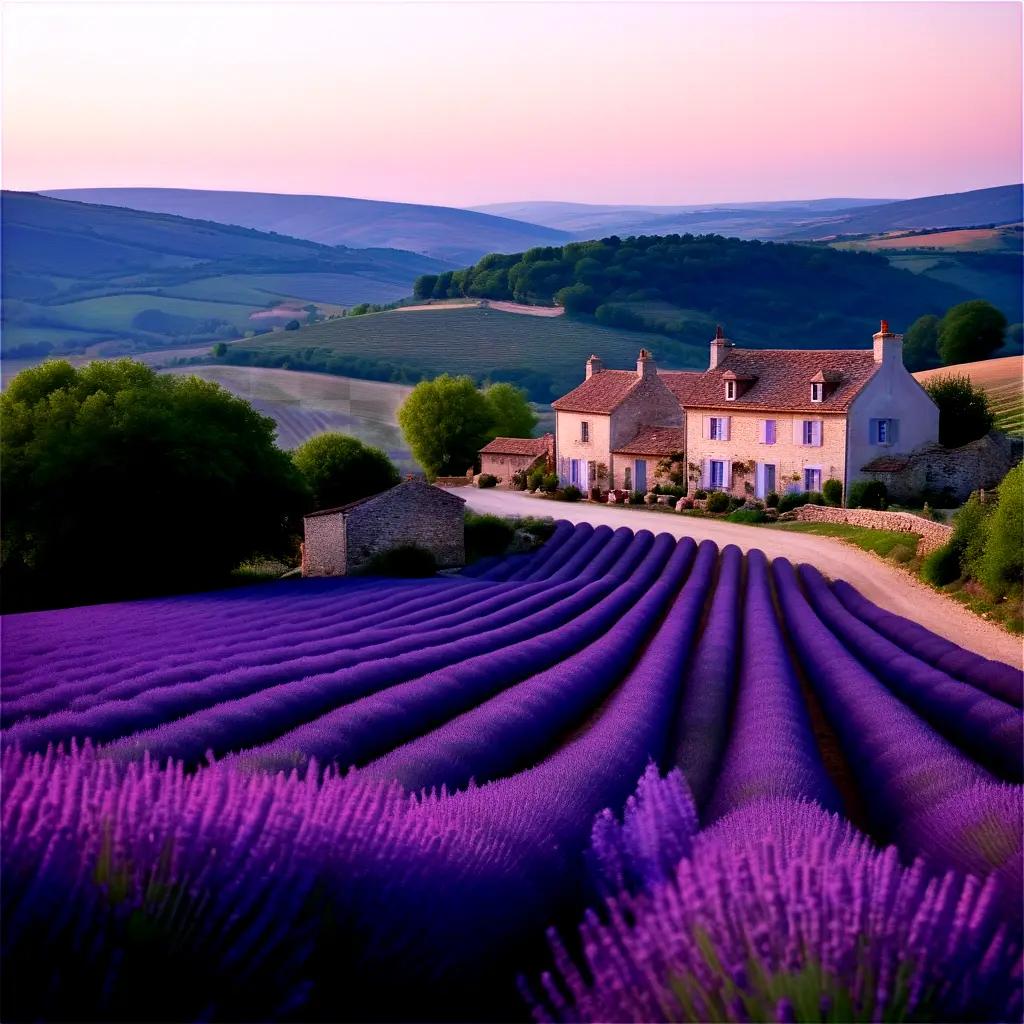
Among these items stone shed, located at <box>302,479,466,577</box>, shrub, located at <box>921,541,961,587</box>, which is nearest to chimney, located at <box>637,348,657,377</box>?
stone shed, located at <box>302,479,466,577</box>

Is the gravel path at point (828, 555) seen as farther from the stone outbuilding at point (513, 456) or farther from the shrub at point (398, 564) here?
the shrub at point (398, 564)

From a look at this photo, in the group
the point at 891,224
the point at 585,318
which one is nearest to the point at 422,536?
the point at 585,318

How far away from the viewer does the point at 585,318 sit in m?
92.6

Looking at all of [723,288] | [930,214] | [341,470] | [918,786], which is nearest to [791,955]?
[918,786]

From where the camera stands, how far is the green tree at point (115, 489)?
2317 centimetres

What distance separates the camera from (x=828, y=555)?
1106 inches

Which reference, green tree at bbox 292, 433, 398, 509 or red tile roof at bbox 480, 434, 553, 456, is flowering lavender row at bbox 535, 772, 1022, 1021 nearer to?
green tree at bbox 292, 433, 398, 509

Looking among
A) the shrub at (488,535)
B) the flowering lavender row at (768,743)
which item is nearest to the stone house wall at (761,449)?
the shrub at (488,535)

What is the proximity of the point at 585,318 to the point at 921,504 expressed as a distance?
60.4m

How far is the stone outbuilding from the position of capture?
1827 inches

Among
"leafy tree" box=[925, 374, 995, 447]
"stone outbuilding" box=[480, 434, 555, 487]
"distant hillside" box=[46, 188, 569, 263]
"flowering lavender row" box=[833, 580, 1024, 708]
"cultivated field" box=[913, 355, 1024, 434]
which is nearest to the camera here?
"flowering lavender row" box=[833, 580, 1024, 708]

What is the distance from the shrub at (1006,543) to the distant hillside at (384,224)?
4407 inches

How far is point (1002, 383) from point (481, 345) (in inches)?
1761

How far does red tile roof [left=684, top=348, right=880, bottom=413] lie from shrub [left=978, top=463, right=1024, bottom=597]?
522 inches
